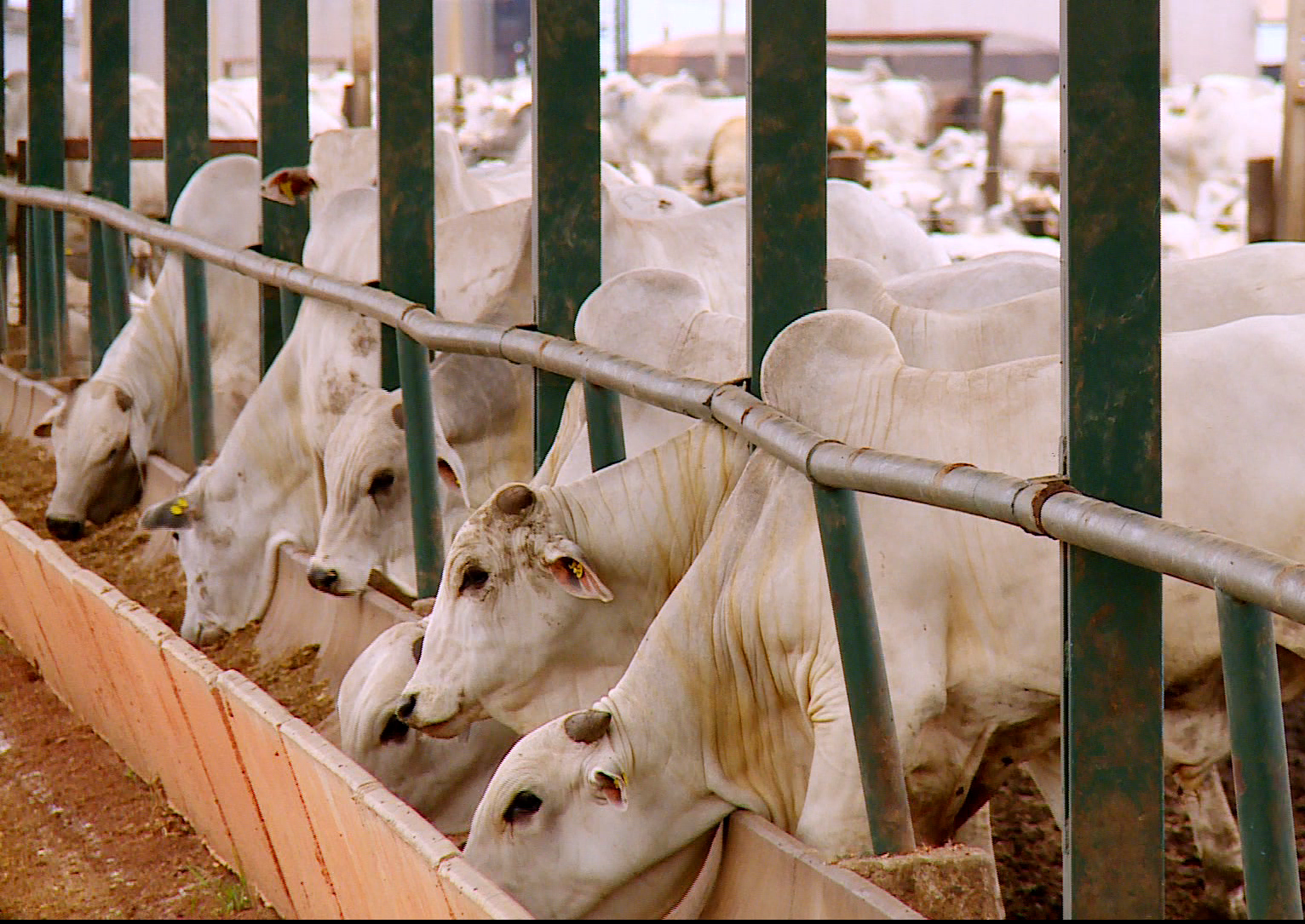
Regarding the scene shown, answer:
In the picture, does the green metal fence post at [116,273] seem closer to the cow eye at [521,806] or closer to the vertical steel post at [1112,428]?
the cow eye at [521,806]

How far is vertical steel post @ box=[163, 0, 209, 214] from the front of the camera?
8281 millimetres

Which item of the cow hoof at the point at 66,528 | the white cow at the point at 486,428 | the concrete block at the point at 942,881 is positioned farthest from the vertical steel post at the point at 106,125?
the concrete block at the point at 942,881

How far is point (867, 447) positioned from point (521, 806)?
0.88 meters

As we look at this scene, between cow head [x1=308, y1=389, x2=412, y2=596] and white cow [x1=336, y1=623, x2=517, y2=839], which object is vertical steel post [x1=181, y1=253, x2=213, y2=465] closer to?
cow head [x1=308, y1=389, x2=412, y2=596]

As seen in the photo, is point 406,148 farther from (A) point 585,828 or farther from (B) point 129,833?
(A) point 585,828

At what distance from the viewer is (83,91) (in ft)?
48.3

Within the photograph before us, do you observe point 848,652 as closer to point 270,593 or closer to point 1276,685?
point 1276,685

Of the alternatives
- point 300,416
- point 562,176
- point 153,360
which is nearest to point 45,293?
point 153,360

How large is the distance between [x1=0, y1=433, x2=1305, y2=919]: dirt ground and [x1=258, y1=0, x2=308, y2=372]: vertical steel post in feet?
5.18

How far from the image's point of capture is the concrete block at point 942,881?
9.58 feet

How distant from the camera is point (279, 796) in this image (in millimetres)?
3674

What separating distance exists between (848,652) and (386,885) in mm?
845

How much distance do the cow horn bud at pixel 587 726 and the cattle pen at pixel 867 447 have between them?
1.25ft

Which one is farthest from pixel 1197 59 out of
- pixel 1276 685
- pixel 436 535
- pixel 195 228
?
pixel 1276 685
